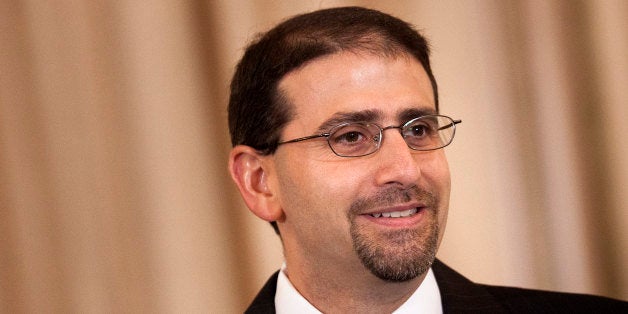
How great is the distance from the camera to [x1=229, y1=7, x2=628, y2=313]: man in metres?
2.06

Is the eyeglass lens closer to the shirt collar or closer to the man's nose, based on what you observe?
the man's nose

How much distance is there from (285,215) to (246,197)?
0.17 meters

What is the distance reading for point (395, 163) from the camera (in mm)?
2027

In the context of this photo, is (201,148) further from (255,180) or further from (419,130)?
(419,130)

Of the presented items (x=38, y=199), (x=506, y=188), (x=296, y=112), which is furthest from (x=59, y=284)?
(x=506, y=188)

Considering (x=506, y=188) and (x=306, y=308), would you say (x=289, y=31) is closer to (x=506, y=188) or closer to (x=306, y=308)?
(x=306, y=308)

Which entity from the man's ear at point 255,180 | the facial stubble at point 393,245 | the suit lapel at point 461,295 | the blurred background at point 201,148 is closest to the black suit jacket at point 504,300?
the suit lapel at point 461,295

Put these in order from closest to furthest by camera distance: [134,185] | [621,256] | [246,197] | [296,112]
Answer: [296,112] → [246,197] → [621,256] → [134,185]

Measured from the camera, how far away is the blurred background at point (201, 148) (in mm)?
2996

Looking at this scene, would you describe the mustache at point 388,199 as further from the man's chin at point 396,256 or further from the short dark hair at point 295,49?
the short dark hair at point 295,49

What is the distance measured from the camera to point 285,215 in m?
2.30

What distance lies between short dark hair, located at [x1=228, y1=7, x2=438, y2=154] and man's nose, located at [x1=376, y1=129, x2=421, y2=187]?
27 centimetres

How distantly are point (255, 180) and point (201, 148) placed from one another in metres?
0.80

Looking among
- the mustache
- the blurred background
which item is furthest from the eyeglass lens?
the blurred background
